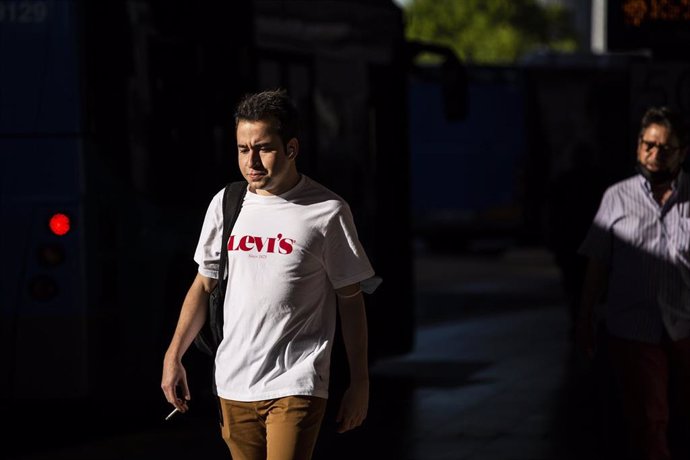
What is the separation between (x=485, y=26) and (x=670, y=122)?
3241 inches

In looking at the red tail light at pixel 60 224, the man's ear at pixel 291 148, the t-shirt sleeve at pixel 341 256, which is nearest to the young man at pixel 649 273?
the t-shirt sleeve at pixel 341 256

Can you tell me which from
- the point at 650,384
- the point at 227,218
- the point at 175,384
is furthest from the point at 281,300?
the point at 650,384

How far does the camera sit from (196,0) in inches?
401

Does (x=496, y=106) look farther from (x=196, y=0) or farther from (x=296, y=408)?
(x=296, y=408)

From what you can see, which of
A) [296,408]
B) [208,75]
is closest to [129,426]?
[208,75]

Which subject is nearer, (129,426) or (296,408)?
(296,408)

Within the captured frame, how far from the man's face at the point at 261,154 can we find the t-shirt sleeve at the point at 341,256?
0.21m

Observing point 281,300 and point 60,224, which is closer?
point 281,300

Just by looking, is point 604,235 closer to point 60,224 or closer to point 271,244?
point 271,244

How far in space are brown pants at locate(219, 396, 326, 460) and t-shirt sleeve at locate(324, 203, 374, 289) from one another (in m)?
0.37

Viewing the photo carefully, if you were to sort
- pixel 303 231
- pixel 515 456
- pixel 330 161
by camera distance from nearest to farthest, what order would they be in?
pixel 303 231
pixel 515 456
pixel 330 161

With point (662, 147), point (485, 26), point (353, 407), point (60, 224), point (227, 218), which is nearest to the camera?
point (353, 407)

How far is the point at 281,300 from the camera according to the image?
503cm

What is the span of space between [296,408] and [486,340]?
1104cm
